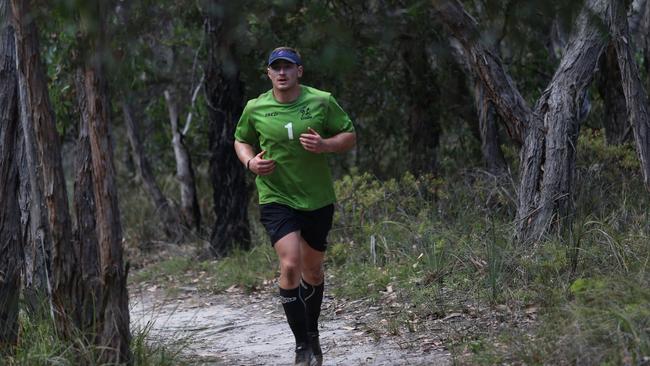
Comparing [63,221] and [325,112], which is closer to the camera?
[63,221]

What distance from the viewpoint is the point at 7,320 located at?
7.16 metres

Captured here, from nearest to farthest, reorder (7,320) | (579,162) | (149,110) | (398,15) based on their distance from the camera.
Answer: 1. (7,320)
2. (398,15)
3. (579,162)
4. (149,110)

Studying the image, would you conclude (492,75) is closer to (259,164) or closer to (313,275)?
(313,275)

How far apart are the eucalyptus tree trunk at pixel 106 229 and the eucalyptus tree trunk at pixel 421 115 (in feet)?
29.8

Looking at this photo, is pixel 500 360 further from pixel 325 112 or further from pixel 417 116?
pixel 417 116

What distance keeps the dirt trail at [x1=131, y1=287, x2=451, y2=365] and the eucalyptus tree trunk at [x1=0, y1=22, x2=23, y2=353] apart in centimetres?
93

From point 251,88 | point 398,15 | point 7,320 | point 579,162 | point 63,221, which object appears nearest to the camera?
point 63,221

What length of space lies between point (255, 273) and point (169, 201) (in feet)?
17.6

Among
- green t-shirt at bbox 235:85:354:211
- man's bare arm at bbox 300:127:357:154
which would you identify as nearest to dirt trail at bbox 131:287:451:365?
green t-shirt at bbox 235:85:354:211

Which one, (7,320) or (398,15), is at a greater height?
(398,15)

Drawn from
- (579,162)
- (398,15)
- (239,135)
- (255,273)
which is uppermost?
(398,15)

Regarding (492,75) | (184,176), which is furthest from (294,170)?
(184,176)

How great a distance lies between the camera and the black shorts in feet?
23.3

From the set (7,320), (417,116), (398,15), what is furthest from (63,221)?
(417,116)
